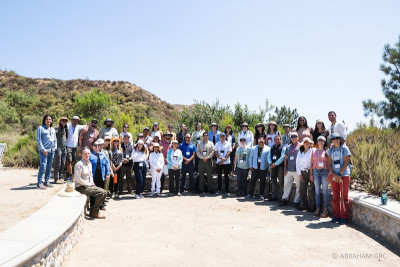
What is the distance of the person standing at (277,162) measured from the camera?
9.02 m

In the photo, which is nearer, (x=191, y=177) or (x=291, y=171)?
(x=291, y=171)

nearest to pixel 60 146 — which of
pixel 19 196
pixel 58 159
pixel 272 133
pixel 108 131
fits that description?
pixel 58 159


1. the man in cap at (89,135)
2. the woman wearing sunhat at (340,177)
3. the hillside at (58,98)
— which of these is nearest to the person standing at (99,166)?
the man in cap at (89,135)

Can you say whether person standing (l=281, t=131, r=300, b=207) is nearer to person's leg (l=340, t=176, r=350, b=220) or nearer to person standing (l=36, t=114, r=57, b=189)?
person's leg (l=340, t=176, r=350, b=220)

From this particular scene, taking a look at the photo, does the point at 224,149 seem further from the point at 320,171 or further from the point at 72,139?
the point at 72,139

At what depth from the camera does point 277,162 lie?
29.5ft

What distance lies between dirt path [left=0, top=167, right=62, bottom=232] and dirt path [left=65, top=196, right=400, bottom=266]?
4.12 ft

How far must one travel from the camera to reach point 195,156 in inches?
443

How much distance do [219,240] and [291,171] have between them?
3.50m

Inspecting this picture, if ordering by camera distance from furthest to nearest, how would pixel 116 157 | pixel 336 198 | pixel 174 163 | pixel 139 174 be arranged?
pixel 174 163, pixel 139 174, pixel 116 157, pixel 336 198

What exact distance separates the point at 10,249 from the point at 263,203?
6878 millimetres

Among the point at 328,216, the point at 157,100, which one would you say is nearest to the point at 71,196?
the point at 328,216

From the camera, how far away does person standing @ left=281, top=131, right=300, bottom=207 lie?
8469 millimetres

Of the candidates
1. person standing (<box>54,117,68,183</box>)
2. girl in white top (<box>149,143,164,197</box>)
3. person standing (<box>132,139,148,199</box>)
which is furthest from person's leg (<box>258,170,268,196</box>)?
person standing (<box>54,117,68,183</box>)
